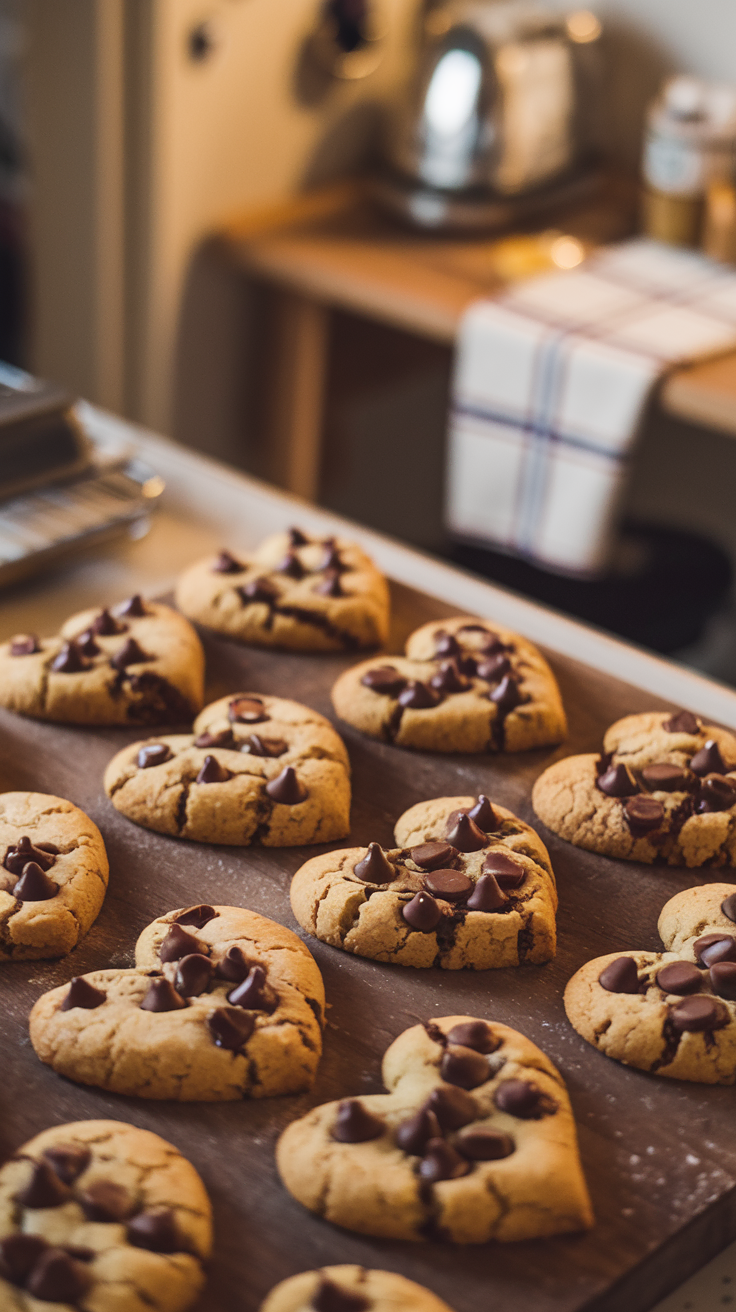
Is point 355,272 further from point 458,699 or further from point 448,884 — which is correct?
point 448,884

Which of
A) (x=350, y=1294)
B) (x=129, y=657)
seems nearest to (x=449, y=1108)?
(x=350, y=1294)

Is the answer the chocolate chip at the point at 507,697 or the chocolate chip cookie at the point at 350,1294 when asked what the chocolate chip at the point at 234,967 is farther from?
the chocolate chip at the point at 507,697

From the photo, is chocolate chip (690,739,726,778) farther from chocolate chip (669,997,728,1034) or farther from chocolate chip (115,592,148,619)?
chocolate chip (115,592,148,619)

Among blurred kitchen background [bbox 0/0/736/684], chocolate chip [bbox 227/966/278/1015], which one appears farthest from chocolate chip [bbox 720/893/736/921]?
blurred kitchen background [bbox 0/0/736/684]

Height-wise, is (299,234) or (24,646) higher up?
(299,234)

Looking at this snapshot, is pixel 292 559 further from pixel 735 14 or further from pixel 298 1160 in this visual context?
pixel 735 14

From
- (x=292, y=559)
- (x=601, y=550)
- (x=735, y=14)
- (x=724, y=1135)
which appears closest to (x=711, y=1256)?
(x=724, y=1135)
